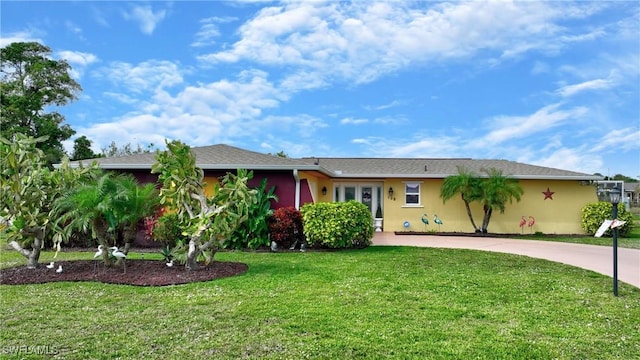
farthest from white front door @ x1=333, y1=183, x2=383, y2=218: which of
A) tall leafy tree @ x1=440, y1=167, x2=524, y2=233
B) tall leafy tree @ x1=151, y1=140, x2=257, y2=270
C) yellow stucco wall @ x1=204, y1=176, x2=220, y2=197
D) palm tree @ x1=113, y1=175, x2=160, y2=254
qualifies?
palm tree @ x1=113, y1=175, x2=160, y2=254

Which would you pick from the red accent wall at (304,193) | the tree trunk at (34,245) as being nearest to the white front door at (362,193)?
the red accent wall at (304,193)

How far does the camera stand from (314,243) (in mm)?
11328

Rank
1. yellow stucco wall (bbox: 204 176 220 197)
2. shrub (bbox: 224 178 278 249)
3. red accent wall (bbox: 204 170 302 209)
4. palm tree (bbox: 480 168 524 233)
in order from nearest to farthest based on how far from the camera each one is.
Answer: shrub (bbox: 224 178 278 249), red accent wall (bbox: 204 170 302 209), yellow stucco wall (bbox: 204 176 220 197), palm tree (bbox: 480 168 524 233)

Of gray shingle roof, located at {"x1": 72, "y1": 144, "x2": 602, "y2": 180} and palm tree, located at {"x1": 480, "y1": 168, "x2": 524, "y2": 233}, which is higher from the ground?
gray shingle roof, located at {"x1": 72, "y1": 144, "x2": 602, "y2": 180}

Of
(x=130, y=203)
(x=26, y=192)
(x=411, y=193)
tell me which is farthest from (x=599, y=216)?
(x=26, y=192)

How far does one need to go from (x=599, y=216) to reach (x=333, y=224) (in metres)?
11.7

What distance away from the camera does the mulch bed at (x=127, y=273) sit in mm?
6879

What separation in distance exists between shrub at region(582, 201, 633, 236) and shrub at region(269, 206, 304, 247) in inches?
478

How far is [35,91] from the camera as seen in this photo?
23578 mm

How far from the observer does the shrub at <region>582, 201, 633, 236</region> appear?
15.8 metres

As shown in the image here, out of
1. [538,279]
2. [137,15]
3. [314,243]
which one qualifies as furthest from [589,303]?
[137,15]

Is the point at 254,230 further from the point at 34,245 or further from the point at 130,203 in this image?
the point at 34,245

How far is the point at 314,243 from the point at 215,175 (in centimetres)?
372

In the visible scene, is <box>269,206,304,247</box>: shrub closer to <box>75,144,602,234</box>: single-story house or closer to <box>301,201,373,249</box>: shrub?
<box>301,201,373,249</box>: shrub
